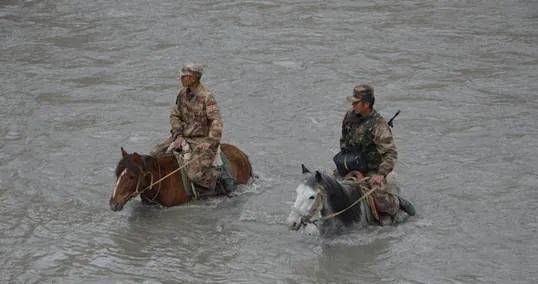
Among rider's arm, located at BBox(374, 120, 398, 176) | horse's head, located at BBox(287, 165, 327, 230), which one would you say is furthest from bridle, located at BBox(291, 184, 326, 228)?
rider's arm, located at BBox(374, 120, 398, 176)

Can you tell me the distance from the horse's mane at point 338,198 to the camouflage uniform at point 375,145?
443mm

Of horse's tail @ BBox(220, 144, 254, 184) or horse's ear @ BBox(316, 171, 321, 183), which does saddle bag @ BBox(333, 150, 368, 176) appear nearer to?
horse's ear @ BBox(316, 171, 321, 183)

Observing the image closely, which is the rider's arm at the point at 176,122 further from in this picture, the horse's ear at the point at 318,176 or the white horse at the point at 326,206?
the horse's ear at the point at 318,176

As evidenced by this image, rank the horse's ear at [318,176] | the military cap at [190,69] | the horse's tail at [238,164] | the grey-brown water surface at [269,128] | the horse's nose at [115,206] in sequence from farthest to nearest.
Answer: the horse's tail at [238,164] → the military cap at [190,69] → the horse's nose at [115,206] → the grey-brown water surface at [269,128] → the horse's ear at [318,176]

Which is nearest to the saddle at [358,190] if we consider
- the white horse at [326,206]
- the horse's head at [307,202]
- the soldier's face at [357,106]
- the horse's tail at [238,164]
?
the white horse at [326,206]

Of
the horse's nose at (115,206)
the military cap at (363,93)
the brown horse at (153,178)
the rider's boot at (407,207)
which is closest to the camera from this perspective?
the military cap at (363,93)

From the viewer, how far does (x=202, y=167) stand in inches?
441

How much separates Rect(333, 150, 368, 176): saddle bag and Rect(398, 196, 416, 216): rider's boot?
86cm

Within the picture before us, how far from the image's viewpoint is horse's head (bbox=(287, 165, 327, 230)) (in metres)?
8.64

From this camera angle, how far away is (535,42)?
69.5 ft

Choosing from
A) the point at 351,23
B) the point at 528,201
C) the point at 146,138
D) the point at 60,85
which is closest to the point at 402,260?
the point at 528,201

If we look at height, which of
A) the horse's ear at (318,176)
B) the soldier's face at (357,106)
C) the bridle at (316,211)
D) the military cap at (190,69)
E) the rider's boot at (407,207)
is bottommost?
the rider's boot at (407,207)

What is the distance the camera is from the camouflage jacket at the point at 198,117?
1119 cm

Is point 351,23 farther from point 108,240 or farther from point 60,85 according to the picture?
point 108,240
